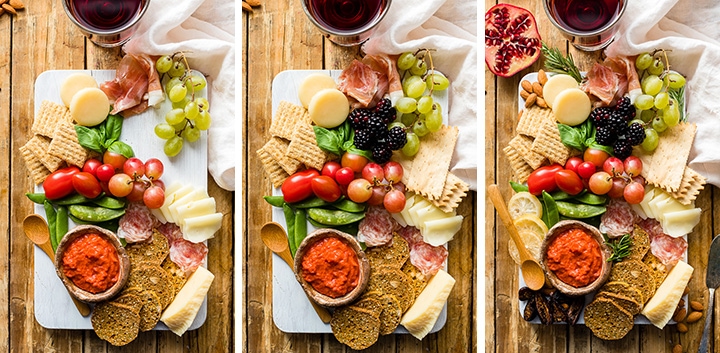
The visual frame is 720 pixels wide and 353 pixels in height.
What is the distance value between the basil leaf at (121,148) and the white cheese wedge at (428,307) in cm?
103

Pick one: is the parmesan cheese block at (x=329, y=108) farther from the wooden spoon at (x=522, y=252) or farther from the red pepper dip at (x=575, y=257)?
the red pepper dip at (x=575, y=257)

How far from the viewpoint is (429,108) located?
2.25 meters

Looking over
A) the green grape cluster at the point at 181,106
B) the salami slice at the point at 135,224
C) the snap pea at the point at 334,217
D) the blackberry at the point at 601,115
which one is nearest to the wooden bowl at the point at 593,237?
the blackberry at the point at 601,115

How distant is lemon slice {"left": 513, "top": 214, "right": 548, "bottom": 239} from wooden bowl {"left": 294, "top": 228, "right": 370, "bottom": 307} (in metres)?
0.51

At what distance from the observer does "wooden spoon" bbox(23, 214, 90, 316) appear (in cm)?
232

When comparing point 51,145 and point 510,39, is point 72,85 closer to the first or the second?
point 51,145

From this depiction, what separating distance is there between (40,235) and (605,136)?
1849mm

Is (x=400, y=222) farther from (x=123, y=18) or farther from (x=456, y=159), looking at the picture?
(x=123, y=18)

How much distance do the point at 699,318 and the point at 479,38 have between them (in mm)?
1188

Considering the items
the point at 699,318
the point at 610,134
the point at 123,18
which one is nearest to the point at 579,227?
the point at 610,134

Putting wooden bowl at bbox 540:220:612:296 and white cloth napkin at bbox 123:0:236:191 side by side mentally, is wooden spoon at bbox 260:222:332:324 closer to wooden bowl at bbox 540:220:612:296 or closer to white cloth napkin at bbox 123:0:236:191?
white cloth napkin at bbox 123:0:236:191

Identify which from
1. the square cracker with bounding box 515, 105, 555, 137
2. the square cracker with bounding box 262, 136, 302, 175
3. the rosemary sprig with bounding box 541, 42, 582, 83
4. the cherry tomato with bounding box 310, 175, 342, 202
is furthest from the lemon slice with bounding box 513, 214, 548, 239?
the square cracker with bounding box 262, 136, 302, 175

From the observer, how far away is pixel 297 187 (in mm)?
2254

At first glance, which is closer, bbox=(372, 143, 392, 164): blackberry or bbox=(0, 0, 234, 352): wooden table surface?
bbox=(372, 143, 392, 164): blackberry
